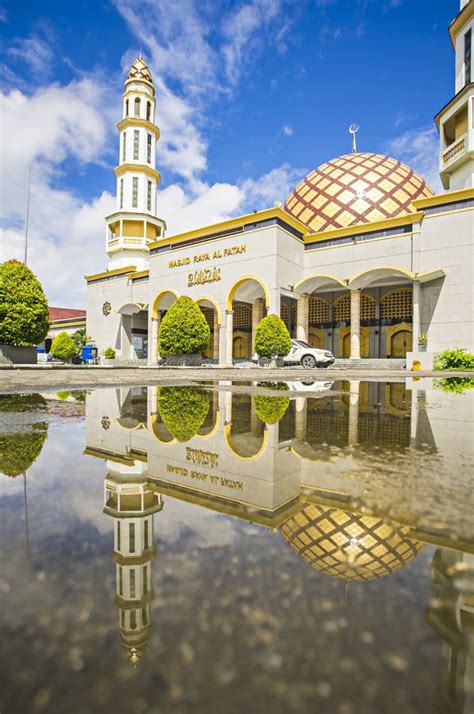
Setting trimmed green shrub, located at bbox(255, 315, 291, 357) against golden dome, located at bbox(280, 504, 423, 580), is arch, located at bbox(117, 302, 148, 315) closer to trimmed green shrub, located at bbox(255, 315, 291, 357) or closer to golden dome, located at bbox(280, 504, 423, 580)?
trimmed green shrub, located at bbox(255, 315, 291, 357)

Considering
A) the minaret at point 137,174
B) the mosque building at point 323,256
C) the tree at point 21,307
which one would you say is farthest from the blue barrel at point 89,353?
the tree at point 21,307

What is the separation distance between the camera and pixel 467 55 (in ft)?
68.4

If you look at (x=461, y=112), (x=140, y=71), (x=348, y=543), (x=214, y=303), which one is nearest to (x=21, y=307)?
(x=214, y=303)

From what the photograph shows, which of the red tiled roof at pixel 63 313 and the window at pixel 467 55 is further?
the red tiled roof at pixel 63 313

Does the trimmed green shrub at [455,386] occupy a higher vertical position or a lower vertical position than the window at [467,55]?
lower

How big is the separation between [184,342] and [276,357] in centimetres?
508

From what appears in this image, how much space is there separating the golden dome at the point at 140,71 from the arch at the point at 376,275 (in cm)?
2661

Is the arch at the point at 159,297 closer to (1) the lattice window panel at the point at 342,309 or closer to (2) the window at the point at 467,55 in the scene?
(1) the lattice window panel at the point at 342,309

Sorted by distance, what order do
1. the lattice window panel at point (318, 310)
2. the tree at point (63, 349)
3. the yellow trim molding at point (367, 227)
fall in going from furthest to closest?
the tree at point (63, 349)
the lattice window panel at point (318, 310)
the yellow trim molding at point (367, 227)

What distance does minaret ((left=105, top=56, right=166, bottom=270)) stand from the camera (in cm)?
3341

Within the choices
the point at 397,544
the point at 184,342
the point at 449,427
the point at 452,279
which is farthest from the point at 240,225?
the point at 397,544

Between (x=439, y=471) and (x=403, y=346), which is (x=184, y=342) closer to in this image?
(x=403, y=346)

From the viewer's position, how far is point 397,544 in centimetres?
94

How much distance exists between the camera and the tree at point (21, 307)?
47.9 ft
